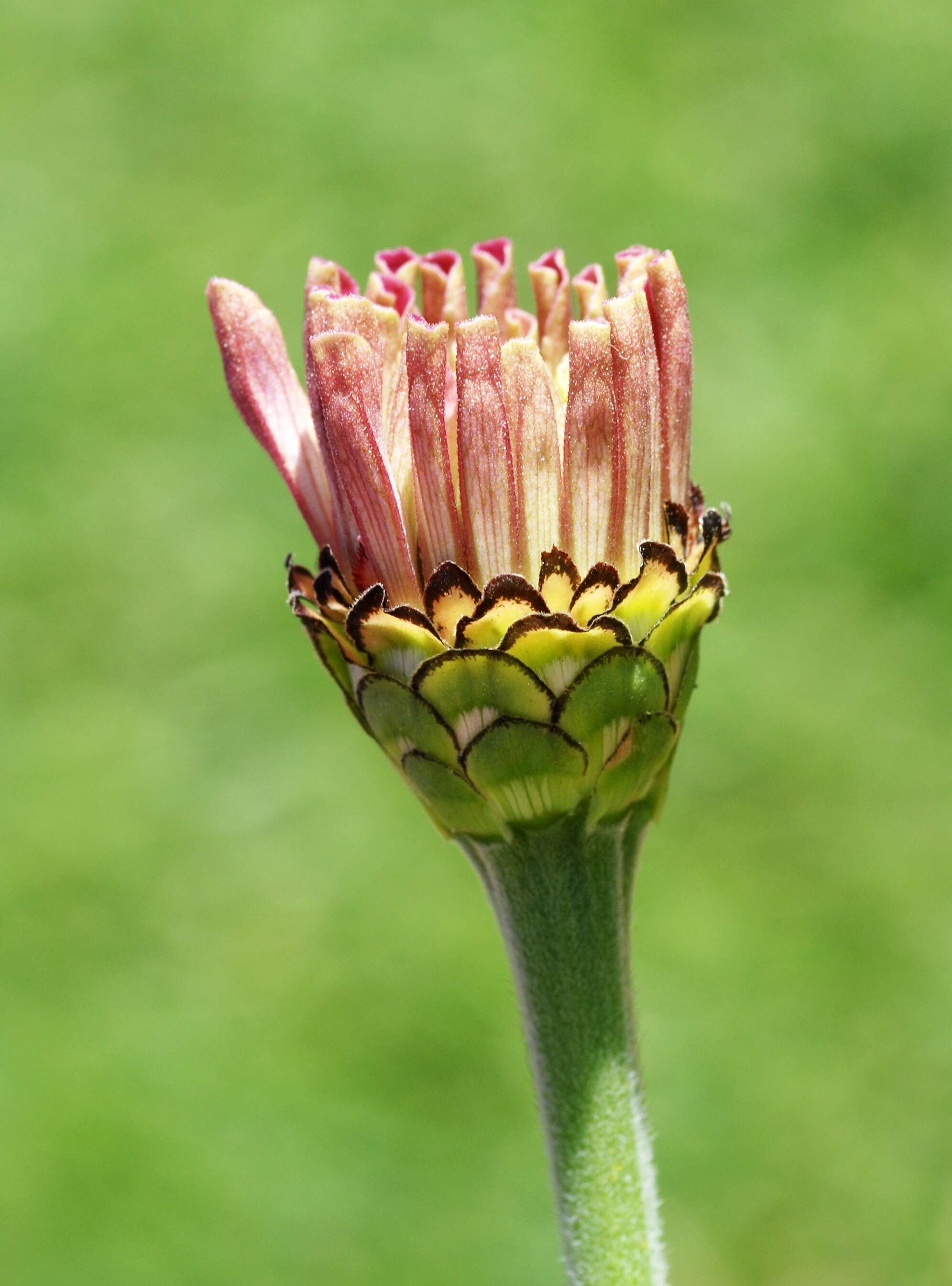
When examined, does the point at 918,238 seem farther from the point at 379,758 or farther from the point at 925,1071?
the point at 925,1071

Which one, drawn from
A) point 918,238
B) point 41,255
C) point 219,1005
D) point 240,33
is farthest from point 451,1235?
point 240,33

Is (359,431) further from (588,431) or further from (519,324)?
(519,324)

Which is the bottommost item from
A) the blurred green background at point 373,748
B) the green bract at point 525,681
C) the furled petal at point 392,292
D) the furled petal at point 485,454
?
the green bract at point 525,681

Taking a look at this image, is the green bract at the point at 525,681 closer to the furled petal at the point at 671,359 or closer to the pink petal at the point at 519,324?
the furled petal at the point at 671,359

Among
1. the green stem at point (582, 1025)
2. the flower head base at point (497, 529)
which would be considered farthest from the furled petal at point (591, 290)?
the green stem at point (582, 1025)

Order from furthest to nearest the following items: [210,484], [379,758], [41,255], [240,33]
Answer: [240,33], [41,255], [210,484], [379,758]
